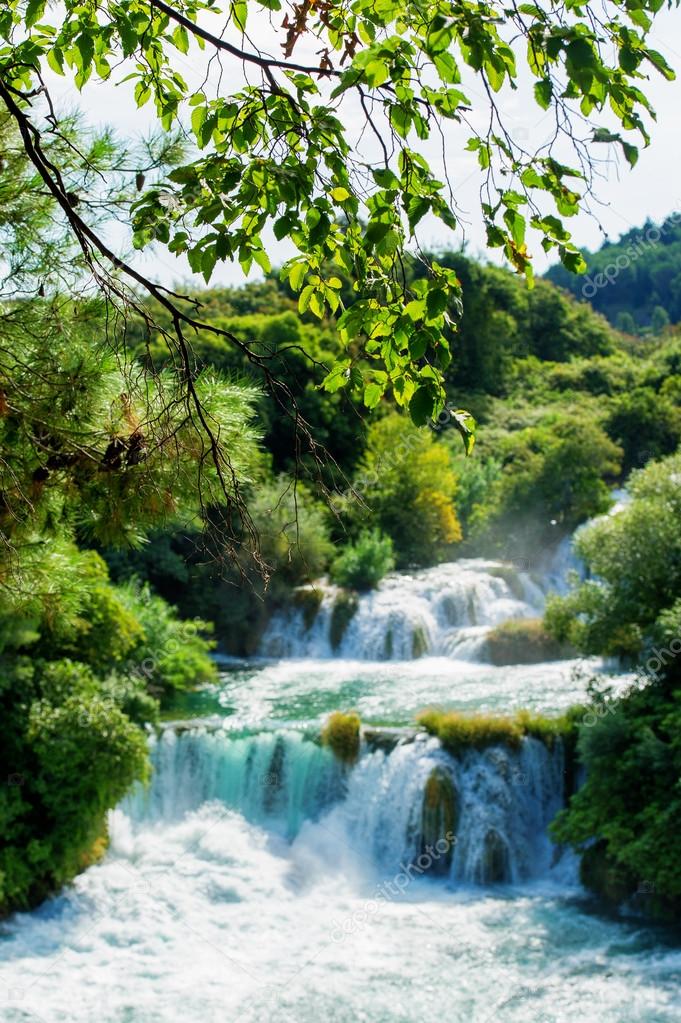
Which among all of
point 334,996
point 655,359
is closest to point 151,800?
point 334,996

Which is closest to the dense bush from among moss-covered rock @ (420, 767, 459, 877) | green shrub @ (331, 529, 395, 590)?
green shrub @ (331, 529, 395, 590)

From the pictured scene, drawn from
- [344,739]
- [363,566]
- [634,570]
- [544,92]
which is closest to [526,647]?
[363,566]

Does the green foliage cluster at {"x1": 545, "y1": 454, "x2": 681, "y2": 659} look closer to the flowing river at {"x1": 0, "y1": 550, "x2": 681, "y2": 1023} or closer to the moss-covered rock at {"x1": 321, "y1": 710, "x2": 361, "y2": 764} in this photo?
the flowing river at {"x1": 0, "y1": 550, "x2": 681, "y2": 1023}

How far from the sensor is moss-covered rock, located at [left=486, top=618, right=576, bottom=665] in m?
16.8

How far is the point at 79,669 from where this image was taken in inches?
432

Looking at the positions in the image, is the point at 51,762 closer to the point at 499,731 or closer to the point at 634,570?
the point at 499,731

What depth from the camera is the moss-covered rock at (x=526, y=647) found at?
1677 cm

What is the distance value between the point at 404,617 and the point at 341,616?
1.19 metres

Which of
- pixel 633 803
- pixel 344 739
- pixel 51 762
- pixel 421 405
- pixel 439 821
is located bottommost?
pixel 439 821

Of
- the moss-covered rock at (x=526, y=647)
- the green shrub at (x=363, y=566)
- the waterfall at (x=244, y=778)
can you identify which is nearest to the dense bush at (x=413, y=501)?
the green shrub at (x=363, y=566)

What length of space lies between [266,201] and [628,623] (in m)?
9.95

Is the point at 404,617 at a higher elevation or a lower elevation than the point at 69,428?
higher

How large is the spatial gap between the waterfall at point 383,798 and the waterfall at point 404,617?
572 centimetres

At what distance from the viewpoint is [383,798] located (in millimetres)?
11945
